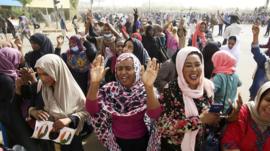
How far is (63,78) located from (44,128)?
45cm

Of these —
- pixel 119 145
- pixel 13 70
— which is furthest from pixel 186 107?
pixel 13 70

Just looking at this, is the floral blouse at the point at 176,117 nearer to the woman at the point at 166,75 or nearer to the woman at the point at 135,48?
the woman at the point at 166,75

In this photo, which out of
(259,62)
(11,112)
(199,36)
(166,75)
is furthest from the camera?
(199,36)

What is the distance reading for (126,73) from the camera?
2.42 m

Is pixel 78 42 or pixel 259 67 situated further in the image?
pixel 78 42

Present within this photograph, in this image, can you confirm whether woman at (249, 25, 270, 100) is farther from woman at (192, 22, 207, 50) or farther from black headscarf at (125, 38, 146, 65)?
woman at (192, 22, 207, 50)

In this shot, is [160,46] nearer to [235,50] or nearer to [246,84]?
[235,50]

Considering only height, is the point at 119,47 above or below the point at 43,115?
above

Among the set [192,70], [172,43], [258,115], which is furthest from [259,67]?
[172,43]

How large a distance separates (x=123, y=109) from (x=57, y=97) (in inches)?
23.5

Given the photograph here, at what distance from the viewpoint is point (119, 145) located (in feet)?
8.13

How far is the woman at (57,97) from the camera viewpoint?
2476 mm

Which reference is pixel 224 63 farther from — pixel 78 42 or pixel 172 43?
pixel 172 43

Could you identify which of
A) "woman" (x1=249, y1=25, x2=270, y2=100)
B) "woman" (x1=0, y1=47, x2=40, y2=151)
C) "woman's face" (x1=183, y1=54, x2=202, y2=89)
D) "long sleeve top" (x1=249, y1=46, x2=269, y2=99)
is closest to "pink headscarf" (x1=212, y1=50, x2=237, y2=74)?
"woman" (x1=249, y1=25, x2=270, y2=100)
